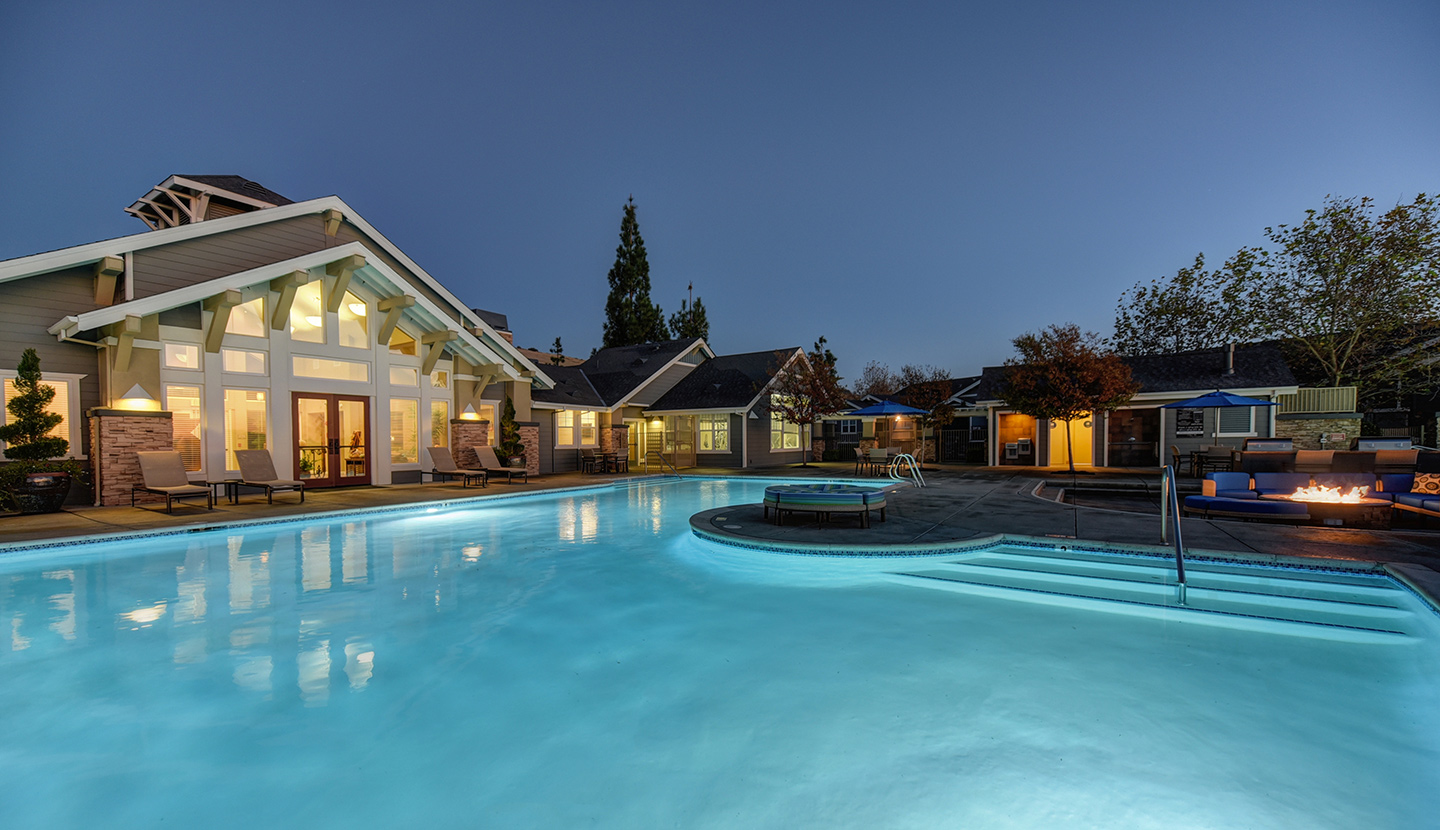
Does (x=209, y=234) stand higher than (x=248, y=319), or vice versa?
(x=209, y=234)

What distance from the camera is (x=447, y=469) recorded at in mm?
14828

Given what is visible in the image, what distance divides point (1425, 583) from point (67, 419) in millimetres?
18788

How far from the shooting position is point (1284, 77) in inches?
790

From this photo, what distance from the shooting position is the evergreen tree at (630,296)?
1581 inches

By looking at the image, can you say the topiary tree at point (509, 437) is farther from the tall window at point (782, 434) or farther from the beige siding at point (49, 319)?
the tall window at point (782, 434)

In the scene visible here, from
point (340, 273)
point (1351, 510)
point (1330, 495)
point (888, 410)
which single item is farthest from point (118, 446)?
point (1330, 495)

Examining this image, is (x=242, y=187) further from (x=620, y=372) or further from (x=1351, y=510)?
(x=1351, y=510)

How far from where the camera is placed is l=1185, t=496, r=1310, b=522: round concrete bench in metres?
8.11

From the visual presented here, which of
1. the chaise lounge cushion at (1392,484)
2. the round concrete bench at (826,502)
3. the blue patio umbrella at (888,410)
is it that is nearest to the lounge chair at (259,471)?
the round concrete bench at (826,502)

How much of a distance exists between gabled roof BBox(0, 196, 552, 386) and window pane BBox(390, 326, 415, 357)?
6.15 ft

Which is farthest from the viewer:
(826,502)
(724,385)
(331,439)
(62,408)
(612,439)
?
(724,385)

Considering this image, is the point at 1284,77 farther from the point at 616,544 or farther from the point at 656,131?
the point at 656,131

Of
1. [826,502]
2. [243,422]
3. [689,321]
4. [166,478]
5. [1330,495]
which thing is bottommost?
[1330,495]

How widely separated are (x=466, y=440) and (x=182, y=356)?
6.06 metres
